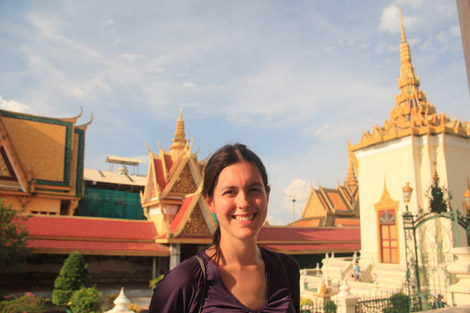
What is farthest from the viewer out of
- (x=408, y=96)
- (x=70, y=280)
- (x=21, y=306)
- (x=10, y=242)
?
(x=408, y=96)

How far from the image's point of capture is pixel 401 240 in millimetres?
14695

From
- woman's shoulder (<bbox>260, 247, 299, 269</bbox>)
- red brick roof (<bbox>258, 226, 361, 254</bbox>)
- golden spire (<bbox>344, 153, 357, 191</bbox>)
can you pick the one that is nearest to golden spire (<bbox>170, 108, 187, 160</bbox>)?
red brick roof (<bbox>258, 226, 361, 254</bbox>)

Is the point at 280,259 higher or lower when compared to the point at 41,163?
lower

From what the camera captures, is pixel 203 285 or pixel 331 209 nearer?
pixel 203 285

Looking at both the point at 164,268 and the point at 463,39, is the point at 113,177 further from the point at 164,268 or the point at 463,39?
the point at 463,39

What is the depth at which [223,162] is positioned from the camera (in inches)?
64.3

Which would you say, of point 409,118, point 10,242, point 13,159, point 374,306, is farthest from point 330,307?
point 13,159

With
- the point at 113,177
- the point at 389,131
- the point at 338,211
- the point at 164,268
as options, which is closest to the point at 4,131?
the point at 164,268

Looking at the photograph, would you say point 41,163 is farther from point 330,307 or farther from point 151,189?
point 330,307

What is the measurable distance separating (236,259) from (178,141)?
764 inches

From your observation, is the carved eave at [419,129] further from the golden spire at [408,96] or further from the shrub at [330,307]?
the shrub at [330,307]

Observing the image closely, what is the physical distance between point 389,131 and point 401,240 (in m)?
4.53

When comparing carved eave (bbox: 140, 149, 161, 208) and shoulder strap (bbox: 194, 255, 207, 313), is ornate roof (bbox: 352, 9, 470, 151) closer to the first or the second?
carved eave (bbox: 140, 149, 161, 208)

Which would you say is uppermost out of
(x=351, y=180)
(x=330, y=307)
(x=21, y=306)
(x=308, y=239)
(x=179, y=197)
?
(x=351, y=180)
